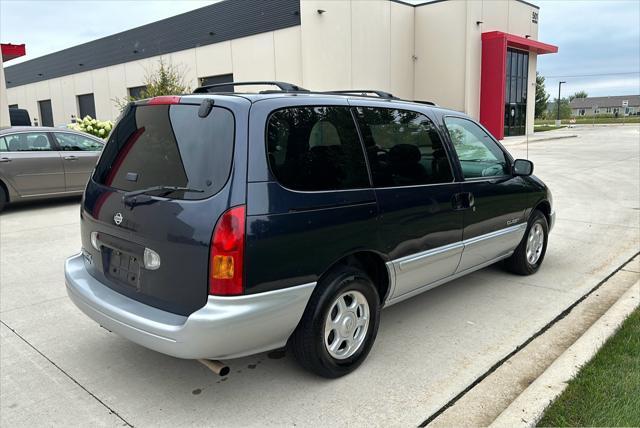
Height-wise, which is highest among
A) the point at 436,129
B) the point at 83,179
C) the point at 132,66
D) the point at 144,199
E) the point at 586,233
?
the point at 132,66

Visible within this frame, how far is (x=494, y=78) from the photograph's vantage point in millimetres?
31562

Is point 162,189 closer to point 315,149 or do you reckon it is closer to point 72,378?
point 315,149

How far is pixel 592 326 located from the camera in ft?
13.4

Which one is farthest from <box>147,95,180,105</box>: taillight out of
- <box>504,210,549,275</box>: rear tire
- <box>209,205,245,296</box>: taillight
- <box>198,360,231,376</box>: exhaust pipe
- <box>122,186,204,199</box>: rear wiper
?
<box>504,210,549,275</box>: rear tire

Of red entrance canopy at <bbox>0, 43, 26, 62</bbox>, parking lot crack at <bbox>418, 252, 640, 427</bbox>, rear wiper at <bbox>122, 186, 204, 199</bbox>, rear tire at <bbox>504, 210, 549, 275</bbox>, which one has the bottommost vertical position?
parking lot crack at <bbox>418, 252, 640, 427</bbox>

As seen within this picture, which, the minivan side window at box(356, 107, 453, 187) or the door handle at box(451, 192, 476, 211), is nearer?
the minivan side window at box(356, 107, 453, 187)

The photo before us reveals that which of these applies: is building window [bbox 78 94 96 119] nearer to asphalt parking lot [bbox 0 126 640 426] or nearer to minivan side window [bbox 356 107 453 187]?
asphalt parking lot [bbox 0 126 640 426]

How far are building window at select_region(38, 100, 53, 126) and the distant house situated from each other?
11023cm

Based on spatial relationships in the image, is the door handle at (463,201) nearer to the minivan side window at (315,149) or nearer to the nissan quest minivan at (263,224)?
the nissan quest minivan at (263,224)

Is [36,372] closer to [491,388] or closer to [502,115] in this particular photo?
[491,388]

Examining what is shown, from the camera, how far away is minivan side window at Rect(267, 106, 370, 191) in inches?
118

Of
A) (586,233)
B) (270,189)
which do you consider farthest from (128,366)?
(586,233)

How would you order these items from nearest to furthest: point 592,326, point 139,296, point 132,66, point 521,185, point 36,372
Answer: point 139,296 < point 36,372 < point 592,326 < point 521,185 < point 132,66

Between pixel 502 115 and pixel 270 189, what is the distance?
3222 centimetres
